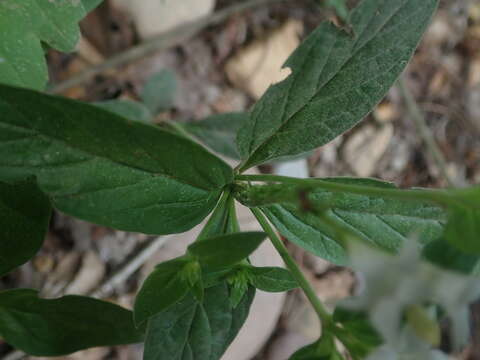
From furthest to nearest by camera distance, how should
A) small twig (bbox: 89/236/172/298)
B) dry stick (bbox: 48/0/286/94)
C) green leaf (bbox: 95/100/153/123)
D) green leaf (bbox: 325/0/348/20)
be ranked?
green leaf (bbox: 325/0/348/20), dry stick (bbox: 48/0/286/94), small twig (bbox: 89/236/172/298), green leaf (bbox: 95/100/153/123)

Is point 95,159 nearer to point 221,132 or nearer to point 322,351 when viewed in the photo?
point 322,351

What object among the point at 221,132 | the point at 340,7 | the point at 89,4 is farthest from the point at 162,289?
the point at 340,7

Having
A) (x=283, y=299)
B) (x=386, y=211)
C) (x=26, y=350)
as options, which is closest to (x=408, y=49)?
(x=386, y=211)

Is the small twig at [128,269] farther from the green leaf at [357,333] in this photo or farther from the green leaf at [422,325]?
the green leaf at [422,325]

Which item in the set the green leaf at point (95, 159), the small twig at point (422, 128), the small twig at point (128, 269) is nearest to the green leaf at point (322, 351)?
the green leaf at point (95, 159)

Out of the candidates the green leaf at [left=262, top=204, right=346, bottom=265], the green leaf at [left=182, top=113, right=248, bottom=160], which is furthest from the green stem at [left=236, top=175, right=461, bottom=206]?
the green leaf at [left=182, top=113, right=248, bottom=160]

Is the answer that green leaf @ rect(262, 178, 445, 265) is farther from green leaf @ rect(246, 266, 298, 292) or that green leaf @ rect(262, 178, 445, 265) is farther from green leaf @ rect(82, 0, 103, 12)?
green leaf @ rect(82, 0, 103, 12)
